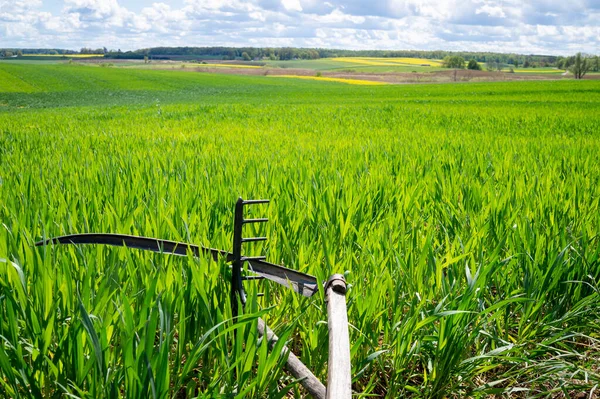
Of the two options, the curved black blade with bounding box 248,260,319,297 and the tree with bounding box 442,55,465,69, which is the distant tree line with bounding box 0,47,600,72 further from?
the curved black blade with bounding box 248,260,319,297

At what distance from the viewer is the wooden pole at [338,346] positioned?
35.5 inches

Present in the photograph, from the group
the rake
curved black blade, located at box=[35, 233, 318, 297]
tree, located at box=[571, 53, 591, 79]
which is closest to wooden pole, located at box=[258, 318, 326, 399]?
the rake

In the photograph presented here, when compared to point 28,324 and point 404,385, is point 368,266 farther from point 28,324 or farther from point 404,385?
point 28,324

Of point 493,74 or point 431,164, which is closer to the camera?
point 431,164

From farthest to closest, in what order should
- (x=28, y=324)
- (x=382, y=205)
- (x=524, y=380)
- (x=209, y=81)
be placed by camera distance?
1. (x=209, y=81)
2. (x=382, y=205)
3. (x=524, y=380)
4. (x=28, y=324)

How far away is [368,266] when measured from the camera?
2.12 m

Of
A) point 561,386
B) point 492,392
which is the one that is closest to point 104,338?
point 492,392

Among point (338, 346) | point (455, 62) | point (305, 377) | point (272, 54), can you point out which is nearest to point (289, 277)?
point (305, 377)

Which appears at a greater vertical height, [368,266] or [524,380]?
[368,266]

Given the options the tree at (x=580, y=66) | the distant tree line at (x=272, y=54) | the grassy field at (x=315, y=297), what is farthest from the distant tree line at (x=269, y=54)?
the grassy field at (x=315, y=297)

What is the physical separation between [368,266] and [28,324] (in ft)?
4.10

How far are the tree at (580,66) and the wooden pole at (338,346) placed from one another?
86.7 metres

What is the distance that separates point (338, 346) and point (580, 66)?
88.6 m

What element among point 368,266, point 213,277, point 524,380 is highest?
point 213,277
